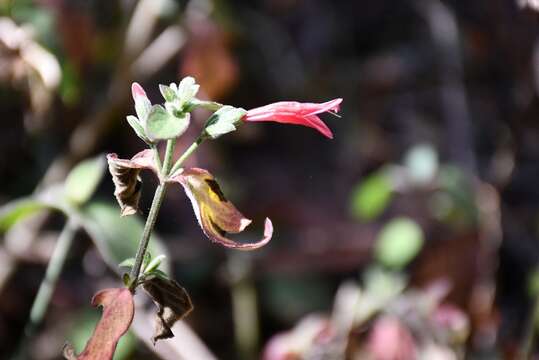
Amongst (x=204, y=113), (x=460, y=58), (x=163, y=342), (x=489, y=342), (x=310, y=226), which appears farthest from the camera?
(x=460, y=58)

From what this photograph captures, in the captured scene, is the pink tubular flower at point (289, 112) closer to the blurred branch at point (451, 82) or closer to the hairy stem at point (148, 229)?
the hairy stem at point (148, 229)

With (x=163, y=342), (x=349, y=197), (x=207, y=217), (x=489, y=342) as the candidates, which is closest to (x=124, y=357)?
(x=163, y=342)

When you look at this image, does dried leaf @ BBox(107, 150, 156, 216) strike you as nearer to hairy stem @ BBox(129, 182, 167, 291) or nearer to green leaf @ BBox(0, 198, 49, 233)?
hairy stem @ BBox(129, 182, 167, 291)

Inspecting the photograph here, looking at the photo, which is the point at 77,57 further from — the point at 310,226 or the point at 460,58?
the point at 460,58

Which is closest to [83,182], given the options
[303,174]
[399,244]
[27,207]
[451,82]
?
[27,207]

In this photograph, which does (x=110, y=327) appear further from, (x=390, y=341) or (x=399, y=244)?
(x=399, y=244)

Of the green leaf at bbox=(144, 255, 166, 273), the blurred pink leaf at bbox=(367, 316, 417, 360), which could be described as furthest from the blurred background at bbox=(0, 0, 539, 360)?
the green leaf at bbox=(144, 255, 166, 273)
